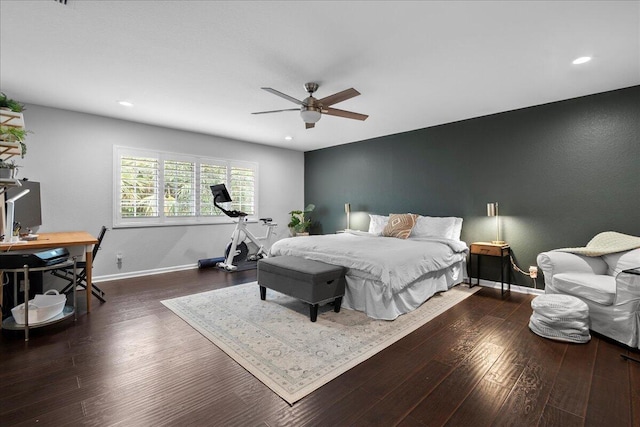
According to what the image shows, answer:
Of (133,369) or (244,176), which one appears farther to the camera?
(244,176)

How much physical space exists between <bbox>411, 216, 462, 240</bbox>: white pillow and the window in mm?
3676

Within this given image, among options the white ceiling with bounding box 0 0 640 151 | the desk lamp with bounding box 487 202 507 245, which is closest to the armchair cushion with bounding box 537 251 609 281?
the desk lamp with bounding box 487 202 507 245

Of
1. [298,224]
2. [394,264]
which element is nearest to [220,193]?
[298,224]

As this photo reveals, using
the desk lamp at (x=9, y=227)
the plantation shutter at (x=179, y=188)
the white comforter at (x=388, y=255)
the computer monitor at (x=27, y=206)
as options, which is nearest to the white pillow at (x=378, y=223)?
the white comforter at (x=388, y=255)

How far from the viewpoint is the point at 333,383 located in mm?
2045

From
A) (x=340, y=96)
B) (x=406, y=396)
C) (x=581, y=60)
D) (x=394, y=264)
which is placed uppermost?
(x=581, y=60)

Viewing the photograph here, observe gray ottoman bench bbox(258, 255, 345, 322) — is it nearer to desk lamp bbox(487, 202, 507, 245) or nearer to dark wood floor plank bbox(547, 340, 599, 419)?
dark wood floor plank bbox(547, 340, 599, 419)

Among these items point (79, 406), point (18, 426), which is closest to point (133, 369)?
point (79, 406)

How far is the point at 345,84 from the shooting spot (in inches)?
131

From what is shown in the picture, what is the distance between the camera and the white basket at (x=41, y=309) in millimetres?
2732

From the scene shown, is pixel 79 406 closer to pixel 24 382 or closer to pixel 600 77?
pixel 24 382

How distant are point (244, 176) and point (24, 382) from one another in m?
4.79

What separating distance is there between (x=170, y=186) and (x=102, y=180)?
3.30ft

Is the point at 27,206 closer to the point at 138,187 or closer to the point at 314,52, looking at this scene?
the point at 138,187
